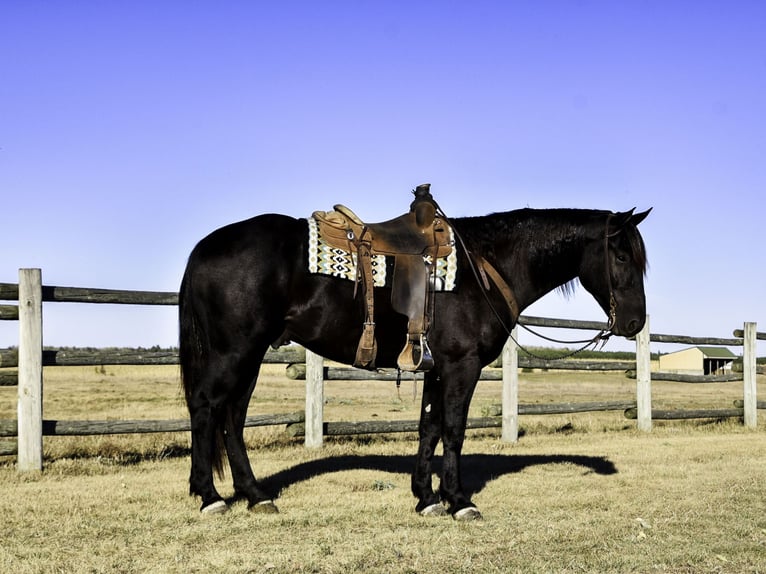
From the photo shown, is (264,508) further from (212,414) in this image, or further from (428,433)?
(428,433)

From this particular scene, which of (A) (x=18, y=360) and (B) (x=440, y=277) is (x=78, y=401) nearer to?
(A) (x=18, y=360)

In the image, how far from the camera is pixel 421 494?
579 centimetres

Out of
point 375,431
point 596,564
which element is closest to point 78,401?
point 375,431

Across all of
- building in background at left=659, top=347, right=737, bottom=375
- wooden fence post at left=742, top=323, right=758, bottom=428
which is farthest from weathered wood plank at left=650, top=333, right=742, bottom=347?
building in background at left=659, top=347, right=737, bottom=375

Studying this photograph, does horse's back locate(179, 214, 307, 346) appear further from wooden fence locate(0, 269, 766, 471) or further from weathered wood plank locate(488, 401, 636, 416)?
weathered wood plank locate(488, 401, 636, 416)

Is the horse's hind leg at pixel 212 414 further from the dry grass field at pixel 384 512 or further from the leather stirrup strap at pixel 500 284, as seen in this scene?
the leather stirrup strap at pixel 500 284

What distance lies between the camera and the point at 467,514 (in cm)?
545

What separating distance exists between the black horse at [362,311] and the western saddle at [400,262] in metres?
0.11

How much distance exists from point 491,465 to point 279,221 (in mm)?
3901

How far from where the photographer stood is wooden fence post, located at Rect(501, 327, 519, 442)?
422 inches

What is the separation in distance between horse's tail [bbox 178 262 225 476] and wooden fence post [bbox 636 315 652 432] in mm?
8546

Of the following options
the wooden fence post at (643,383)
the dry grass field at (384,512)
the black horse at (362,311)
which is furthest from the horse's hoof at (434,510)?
the wooden fence post at (643,383)

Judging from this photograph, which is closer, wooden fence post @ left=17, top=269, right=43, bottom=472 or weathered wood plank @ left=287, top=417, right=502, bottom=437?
wooden fence post @ left=17, top=269, right=43, bottom=472

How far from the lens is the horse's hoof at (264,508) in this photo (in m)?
5.50
